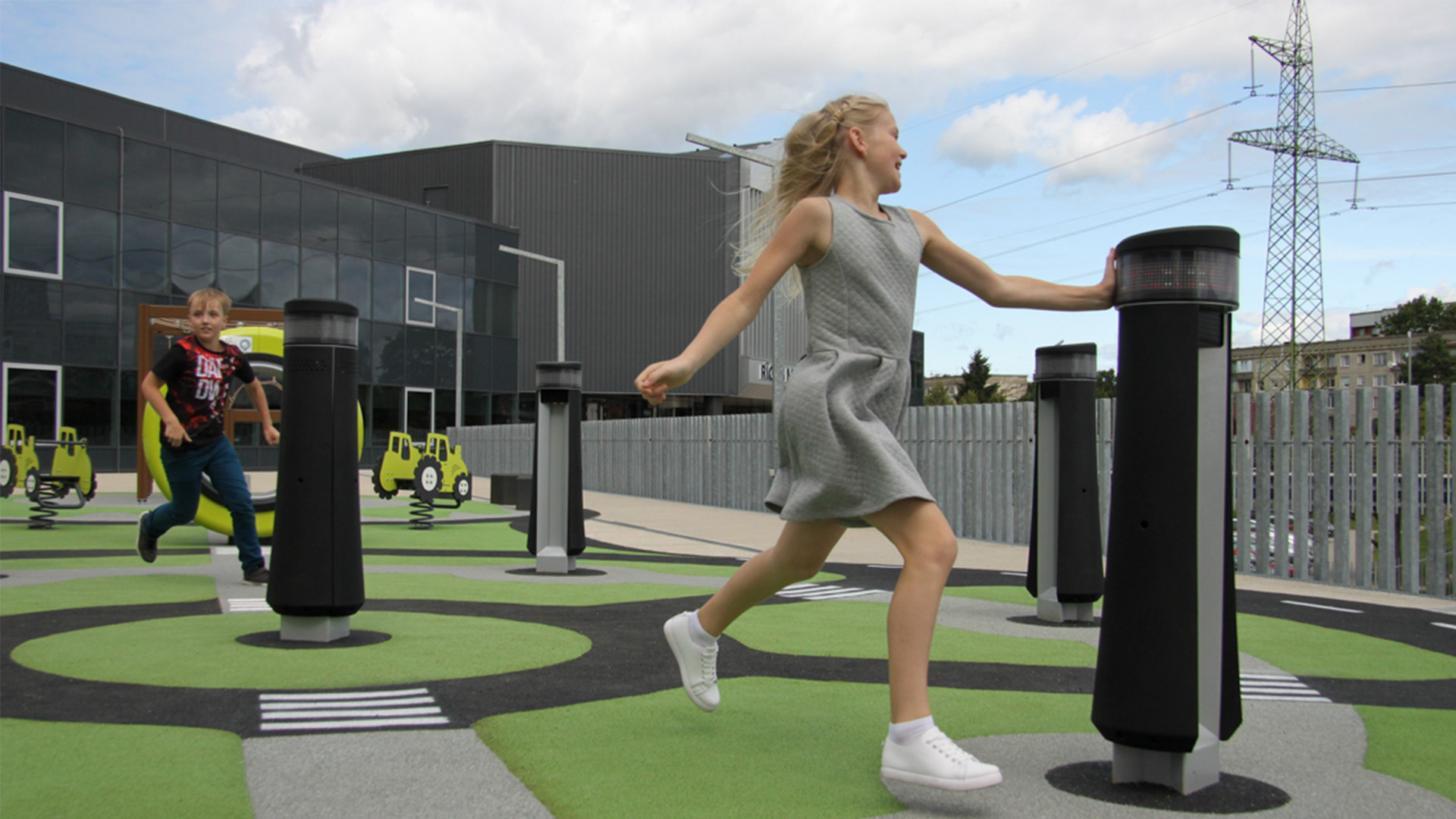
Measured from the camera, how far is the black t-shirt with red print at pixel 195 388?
7027 mm

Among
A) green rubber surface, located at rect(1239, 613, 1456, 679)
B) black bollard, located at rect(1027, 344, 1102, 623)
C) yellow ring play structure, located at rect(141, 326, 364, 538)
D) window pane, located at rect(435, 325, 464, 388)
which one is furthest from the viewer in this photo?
window pane, located at rect(435, 325, 464, 388)

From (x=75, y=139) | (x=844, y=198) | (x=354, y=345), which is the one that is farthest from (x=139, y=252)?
(x=844, y=198)

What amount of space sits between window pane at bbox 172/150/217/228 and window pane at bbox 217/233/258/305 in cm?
75

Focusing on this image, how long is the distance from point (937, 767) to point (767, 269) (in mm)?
1455

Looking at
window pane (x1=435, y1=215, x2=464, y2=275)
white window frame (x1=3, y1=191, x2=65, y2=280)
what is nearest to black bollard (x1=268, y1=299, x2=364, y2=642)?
white window frame (x1=3, y1=191, x2=65, y2=280)

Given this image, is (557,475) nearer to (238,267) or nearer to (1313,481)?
(1313,481)

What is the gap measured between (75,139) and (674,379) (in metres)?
31.4

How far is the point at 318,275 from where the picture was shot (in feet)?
116

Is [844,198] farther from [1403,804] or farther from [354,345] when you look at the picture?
[354,345]

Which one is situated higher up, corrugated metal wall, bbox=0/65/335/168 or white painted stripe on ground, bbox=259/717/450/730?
corrugated metal wall, bbox=0/65/335/168

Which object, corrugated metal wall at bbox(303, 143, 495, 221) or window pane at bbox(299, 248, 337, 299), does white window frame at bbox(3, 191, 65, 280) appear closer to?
window pane at bbox(299, 248, 337, 299)

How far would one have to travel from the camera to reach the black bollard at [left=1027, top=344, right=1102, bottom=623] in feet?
20.3

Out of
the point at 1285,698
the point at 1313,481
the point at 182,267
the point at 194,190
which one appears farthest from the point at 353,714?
the point at 194,190

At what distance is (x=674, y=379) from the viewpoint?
316cm
